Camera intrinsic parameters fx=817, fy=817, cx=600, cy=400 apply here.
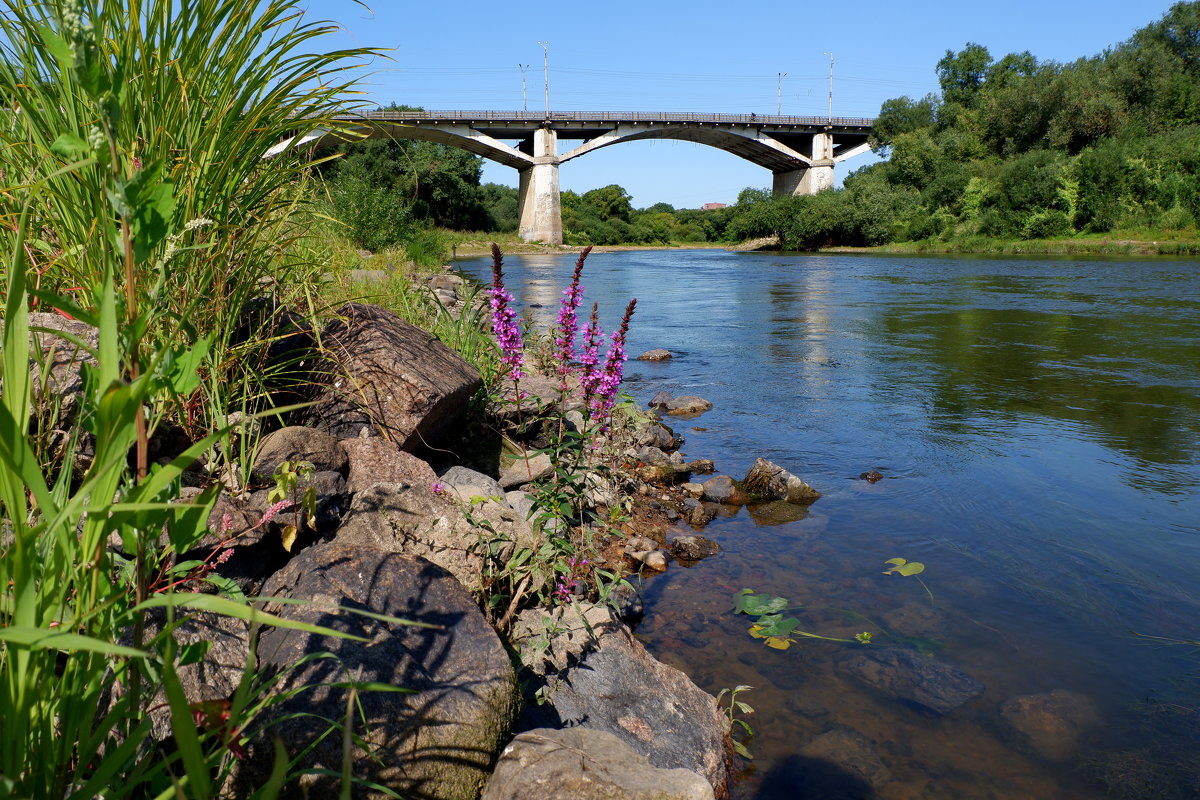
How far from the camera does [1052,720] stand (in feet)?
9.73

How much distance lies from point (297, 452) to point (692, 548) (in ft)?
7.27

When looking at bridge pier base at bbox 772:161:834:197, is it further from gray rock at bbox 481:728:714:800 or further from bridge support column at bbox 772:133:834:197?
gray rock at bbox 481:728:714:800

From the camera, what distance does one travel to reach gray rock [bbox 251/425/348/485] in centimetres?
293

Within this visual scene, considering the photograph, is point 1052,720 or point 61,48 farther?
point 1052,720

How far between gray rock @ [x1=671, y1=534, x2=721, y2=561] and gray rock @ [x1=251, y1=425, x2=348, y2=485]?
6.36 feet

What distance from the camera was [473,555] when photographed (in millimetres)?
2885

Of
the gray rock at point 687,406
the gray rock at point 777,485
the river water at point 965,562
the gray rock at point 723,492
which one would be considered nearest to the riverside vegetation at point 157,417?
the river water at point 965,562

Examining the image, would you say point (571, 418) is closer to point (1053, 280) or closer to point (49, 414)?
point (49, 414)

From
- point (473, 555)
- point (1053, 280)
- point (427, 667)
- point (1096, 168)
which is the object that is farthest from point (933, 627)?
point (1096, 168)

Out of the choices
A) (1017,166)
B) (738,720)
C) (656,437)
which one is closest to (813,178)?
(1017,166)

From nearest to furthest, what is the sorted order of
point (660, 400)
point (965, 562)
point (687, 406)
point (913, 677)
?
point (913, 677) < point (965, 562) < point (687, 406) < point (660, 400)

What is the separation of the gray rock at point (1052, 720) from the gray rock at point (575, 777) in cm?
158

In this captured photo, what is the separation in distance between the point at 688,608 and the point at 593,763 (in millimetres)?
1904

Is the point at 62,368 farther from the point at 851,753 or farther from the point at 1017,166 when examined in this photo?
the point at 1017,166
